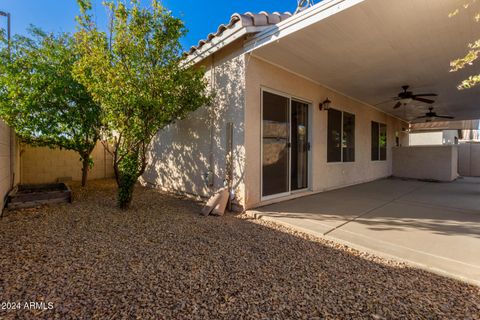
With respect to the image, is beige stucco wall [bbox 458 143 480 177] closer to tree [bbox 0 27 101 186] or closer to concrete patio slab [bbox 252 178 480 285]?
concrete patio slab [bbox 252 178 480 285]

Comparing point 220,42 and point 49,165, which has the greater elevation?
point 220,42

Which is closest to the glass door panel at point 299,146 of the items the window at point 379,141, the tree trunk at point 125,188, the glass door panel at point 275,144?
the glass door panel at point 275,144

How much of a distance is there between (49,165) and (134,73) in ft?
17.6

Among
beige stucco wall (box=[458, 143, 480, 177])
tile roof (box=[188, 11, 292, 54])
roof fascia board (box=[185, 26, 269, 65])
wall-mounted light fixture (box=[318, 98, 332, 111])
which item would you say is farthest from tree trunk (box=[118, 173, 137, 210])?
beige stucco wall (box=[458, 143, 480, 177])

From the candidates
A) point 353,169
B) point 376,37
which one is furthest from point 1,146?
point 353,169

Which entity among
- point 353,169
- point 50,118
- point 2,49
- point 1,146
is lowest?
point 353,169

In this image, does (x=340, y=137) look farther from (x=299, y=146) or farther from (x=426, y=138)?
(x=426, y=138)

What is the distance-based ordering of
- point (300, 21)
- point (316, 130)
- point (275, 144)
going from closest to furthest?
point (300, 21) < point (275, 144) < point (316, 130)

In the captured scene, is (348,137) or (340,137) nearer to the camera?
(340,137)

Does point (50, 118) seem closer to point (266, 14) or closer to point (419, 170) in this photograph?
point (266, 14)

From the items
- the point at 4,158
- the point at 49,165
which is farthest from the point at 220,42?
the point at 49,165

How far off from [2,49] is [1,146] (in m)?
2.36

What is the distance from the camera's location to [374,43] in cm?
349

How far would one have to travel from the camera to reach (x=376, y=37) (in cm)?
331
